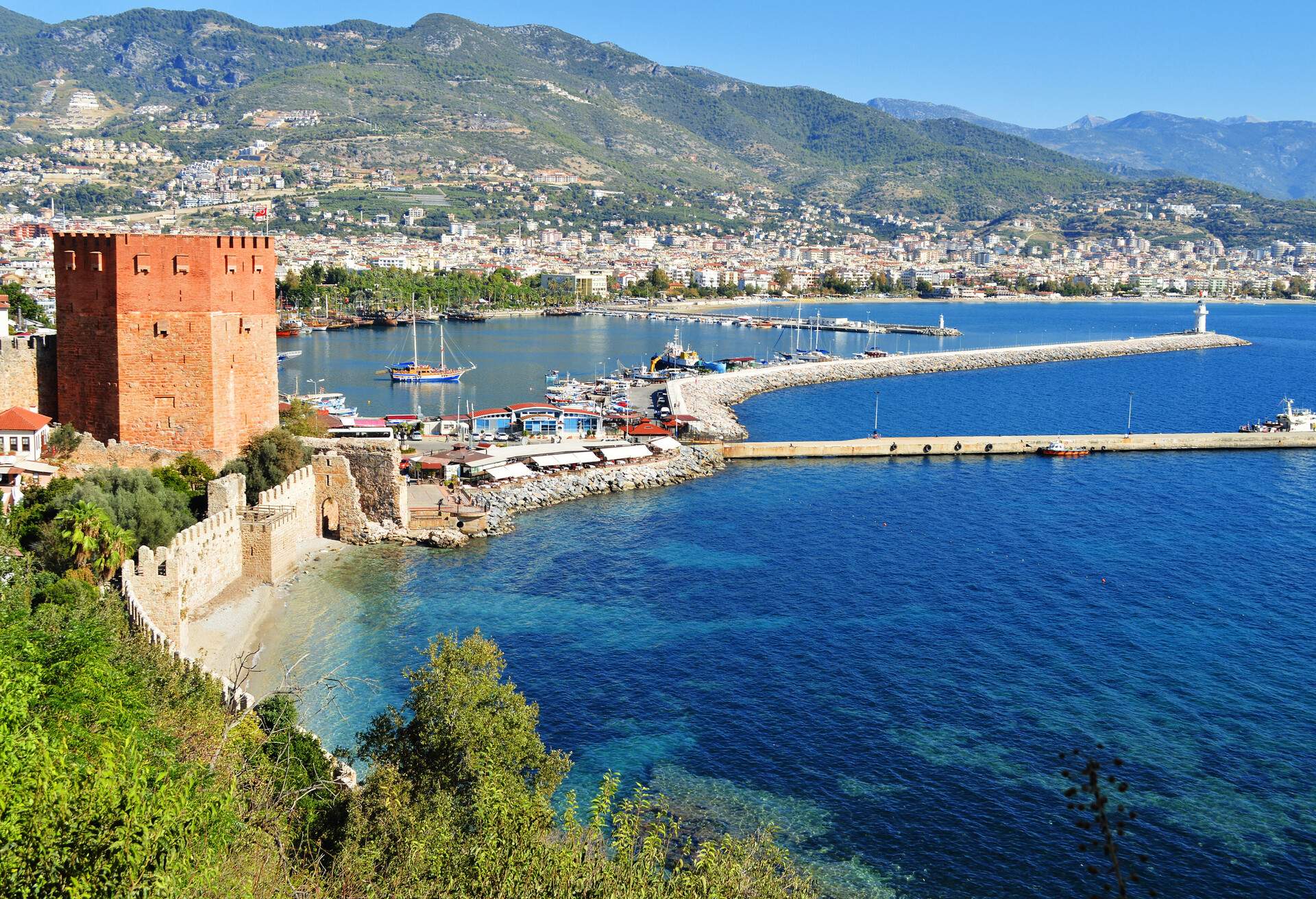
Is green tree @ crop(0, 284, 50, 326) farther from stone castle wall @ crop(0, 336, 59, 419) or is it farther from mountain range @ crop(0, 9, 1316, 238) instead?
mountain range @ crop(0, 9, 1316, 238)

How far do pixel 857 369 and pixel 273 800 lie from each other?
46911 mm

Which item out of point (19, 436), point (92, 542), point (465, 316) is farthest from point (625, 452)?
point (465, 316)

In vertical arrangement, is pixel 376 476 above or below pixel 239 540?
above

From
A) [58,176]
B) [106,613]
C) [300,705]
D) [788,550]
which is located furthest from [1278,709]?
[58,176]

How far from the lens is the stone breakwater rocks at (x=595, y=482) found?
76.6 feet

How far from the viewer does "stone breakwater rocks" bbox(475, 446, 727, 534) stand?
23.3 m

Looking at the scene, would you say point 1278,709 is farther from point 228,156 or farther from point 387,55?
point 387,55

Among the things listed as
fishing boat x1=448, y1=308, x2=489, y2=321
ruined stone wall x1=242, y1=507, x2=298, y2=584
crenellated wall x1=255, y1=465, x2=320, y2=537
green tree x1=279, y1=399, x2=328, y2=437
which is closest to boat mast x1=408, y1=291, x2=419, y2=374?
fishing boat x1=448, y1=308, x2=489, y2=321

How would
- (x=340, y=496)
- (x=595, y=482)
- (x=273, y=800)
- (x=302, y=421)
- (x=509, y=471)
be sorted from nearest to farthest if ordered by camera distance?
(x=273, y=800), (x=340, y=496), (x=302, y=421), (x=509, y=471), (x=595, y=482)

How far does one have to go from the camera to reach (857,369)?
2093 inches

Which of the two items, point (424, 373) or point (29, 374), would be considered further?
point (424, 373)

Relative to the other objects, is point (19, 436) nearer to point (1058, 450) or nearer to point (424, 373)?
point (1058, 450)

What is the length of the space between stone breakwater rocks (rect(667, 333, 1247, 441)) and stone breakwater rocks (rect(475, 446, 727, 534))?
3.18m

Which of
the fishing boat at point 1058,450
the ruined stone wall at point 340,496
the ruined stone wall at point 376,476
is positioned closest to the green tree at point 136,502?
the ruined stone wall at point 340,496
